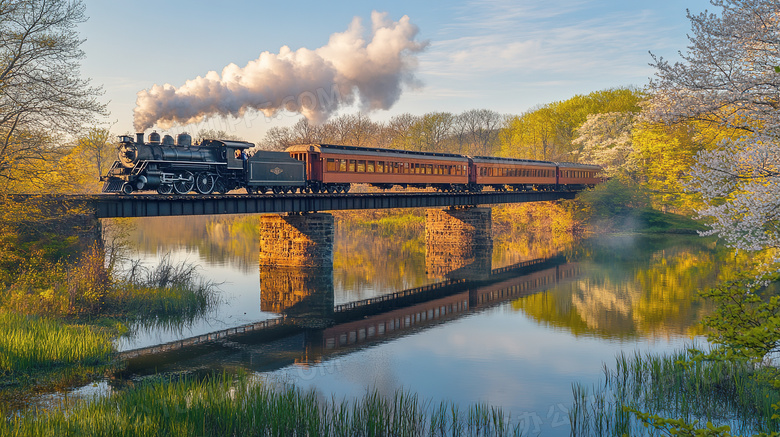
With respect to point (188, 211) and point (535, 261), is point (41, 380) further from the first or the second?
point (535, 261)

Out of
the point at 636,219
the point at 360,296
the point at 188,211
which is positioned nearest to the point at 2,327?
the point at 188,211

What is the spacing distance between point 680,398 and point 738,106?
20.4 feet

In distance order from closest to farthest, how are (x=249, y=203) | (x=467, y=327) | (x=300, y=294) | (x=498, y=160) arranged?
(x=467, y=327) < (x=300, y=294) < (x=249, y=203) < (x=498, y=160)

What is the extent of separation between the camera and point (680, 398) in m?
12.3

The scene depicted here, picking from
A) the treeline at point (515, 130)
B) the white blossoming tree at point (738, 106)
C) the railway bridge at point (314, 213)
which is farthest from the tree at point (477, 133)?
the white blossoming tree at point (738, 106)

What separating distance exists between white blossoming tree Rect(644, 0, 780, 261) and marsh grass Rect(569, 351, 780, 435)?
2829mm

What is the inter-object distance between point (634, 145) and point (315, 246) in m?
34.8

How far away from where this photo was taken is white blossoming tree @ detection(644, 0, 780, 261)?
32.0 ft

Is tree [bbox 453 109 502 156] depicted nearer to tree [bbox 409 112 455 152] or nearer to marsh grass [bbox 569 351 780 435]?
tree [bbox 409 112 455 152]

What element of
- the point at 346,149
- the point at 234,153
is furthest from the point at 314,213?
the point at 234,153

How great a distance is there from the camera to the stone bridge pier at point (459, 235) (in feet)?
136

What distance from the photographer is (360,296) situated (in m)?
26.1

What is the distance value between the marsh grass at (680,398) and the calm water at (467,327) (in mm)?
607

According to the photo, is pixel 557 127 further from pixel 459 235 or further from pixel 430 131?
pixel 459 235
